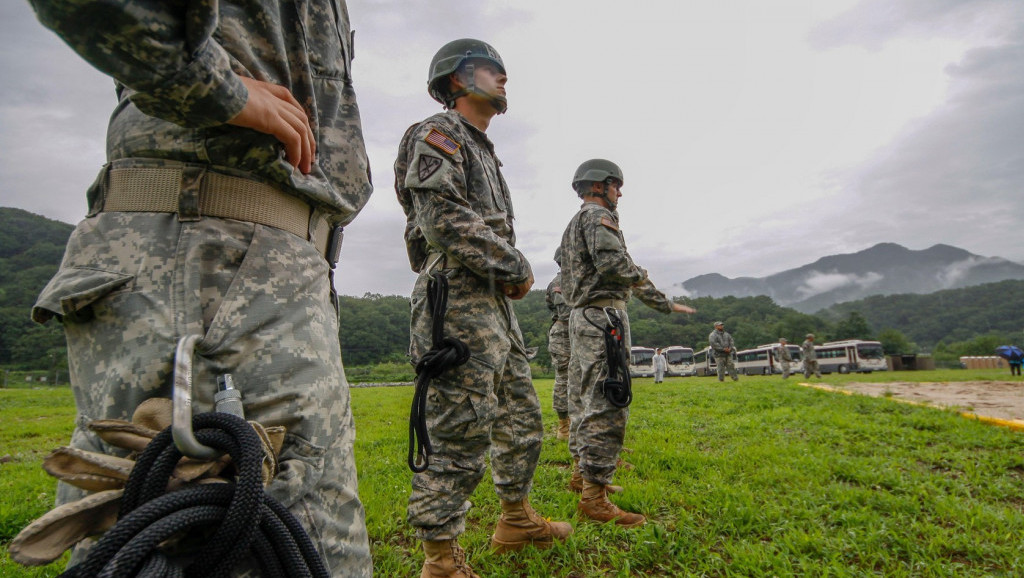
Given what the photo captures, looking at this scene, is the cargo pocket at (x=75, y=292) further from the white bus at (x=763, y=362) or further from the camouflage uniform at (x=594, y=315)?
the white bus at (x=763, y=362)

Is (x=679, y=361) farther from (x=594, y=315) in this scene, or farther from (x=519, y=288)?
(x=519, y=288)

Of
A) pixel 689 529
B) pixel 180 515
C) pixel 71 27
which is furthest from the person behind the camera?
pixel 689 529

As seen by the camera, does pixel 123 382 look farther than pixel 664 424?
No

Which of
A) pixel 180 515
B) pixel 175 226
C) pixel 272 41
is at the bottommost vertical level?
pixel 180 515

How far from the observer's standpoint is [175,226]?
3.32ft

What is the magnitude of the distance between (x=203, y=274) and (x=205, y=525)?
1.63 feet

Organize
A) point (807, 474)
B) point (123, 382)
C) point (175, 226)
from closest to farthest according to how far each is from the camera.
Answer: point (123, 382)
point (175, 226)
point (807, 474)

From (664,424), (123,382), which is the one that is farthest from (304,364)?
(664,424)

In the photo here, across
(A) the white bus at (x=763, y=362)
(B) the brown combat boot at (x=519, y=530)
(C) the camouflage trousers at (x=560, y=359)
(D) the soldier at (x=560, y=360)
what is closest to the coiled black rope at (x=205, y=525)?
(B) the brown combat boot at (x=519, y=530)

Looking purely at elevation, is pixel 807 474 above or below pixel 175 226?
below

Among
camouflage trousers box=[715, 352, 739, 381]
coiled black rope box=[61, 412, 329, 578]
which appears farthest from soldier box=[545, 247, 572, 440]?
camouflage trousers box=[715, 352, 739, 381]

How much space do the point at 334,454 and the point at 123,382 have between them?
1.36ft

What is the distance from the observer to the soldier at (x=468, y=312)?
7.23ft

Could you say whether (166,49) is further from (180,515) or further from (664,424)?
(664,424)
